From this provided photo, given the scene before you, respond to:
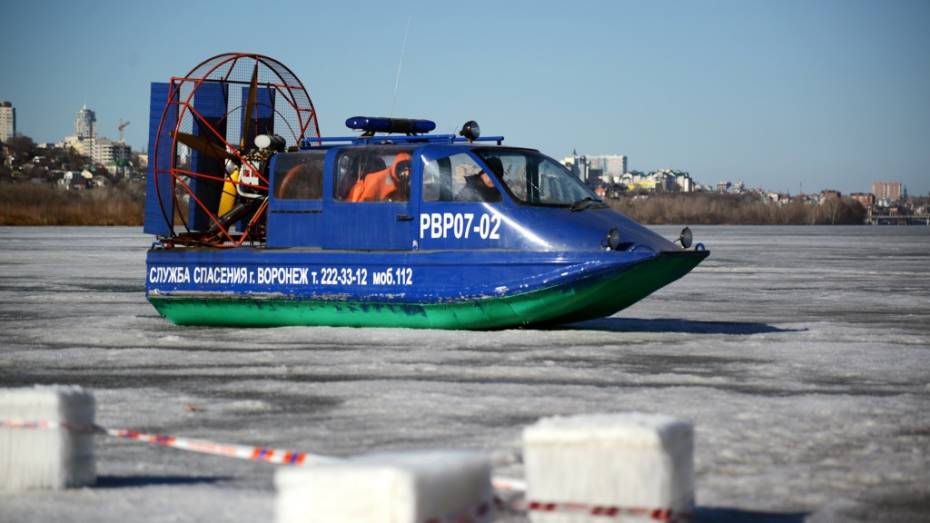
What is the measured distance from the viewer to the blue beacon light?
559 inches

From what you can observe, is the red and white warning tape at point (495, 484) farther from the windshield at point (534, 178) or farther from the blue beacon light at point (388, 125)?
the blue beacon light at point (388, 125)

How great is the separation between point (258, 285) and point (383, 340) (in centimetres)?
186

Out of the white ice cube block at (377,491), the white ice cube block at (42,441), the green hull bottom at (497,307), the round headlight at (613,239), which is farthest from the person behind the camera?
the green hull bottom at (497,307)

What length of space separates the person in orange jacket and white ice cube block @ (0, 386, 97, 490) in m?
7.40

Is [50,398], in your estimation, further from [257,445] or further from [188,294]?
[188,294]

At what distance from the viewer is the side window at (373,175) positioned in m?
13.1

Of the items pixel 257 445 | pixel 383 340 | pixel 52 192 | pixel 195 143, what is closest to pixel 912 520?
pixel 257 445

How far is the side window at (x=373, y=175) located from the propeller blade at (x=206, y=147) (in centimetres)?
210

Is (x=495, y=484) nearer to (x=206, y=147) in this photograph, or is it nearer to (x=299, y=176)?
(x=299, y=176)

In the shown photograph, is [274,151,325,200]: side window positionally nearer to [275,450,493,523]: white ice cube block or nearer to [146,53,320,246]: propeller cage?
[146,53,320,246]: propeller cage

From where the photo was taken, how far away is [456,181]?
1279cm

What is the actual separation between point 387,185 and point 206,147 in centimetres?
283

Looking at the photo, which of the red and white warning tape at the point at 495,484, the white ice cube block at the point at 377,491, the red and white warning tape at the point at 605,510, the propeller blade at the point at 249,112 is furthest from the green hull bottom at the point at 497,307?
the white ice cube block at the point at 377,491

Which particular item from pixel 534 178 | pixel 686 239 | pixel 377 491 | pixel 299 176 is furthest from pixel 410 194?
pixel 377 491
